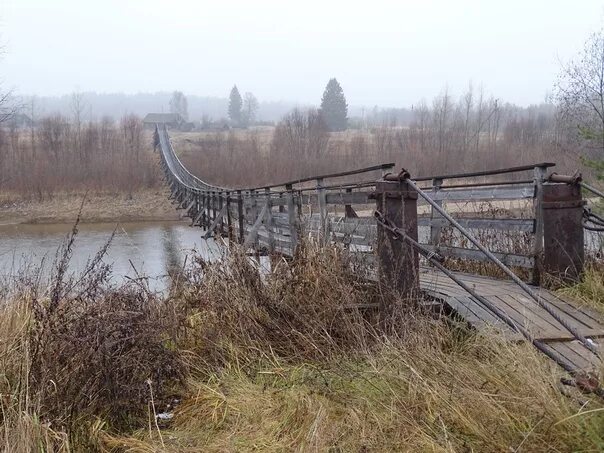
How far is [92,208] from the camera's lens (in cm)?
4153

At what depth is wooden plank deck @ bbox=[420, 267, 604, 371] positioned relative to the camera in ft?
12.8

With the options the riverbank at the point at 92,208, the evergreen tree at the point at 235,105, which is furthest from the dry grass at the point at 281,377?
the evergreen tree at the point at 235,105

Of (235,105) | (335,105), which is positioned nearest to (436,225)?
(335,105)

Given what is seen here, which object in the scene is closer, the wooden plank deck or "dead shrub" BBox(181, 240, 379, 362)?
the wooden plank deck

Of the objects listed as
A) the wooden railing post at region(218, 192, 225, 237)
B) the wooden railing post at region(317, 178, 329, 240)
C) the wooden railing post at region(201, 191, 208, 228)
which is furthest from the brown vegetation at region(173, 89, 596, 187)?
the wooden railing post at region(317, 178, 329, 240)

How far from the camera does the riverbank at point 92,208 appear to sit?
3941 centimetres

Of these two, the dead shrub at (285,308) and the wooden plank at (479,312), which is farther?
the dead shrub at (285,308)

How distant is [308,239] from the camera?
17.4ft

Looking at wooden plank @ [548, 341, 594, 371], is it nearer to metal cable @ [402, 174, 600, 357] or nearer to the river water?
metal cable @ [402, 174, 600, 357]

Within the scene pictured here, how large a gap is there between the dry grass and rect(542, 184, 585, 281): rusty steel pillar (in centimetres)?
61

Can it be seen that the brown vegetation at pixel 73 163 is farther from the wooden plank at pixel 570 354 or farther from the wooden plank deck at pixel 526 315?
the wooden plank at pixel 570 354

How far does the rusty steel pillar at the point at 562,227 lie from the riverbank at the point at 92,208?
33499 mm

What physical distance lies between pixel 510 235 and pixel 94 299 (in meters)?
5.67

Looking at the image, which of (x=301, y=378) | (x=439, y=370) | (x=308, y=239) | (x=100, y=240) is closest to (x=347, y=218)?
(x=308, y=239)
